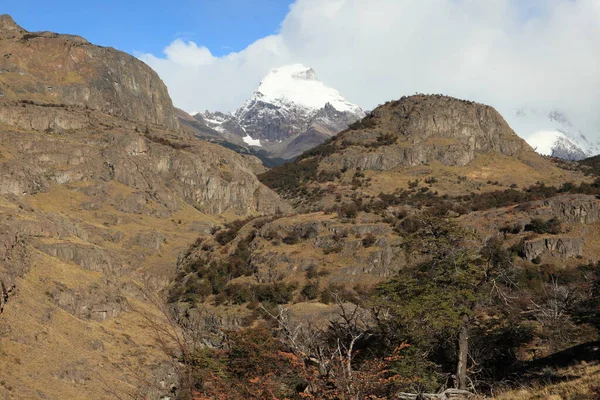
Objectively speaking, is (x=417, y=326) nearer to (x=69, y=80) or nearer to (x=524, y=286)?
(x=524, y=286)

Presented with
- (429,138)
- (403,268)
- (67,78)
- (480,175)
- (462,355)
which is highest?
(67,78)

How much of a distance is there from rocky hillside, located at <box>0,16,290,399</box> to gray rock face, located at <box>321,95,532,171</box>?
30.5m

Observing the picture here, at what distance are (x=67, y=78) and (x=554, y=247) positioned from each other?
14281 centimetres

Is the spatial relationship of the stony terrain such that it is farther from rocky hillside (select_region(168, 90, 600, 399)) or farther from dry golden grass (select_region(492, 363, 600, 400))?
dry golden grass (select_region(492, 363, 600, 400))

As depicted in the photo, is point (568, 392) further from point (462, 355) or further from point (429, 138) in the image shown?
point (429, 138)

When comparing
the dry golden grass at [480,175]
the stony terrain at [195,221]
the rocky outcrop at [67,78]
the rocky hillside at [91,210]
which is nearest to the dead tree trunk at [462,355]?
the stony terrain at [195,221]

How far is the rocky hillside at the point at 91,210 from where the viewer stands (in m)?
42.8

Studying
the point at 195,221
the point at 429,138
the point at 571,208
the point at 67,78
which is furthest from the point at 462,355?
the point at 67,78

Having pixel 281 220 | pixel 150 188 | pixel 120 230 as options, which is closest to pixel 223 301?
pixel 281 220

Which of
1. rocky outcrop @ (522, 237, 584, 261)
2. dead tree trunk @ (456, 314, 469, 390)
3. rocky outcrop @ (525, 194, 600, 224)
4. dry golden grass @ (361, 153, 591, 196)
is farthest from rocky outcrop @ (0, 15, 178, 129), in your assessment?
dead tree trunk @ (456, 314, 469, 390)

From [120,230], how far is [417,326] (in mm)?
74176

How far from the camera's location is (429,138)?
138000 millimetres

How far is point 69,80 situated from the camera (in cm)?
14088

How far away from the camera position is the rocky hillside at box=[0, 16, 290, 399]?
42.8 m
